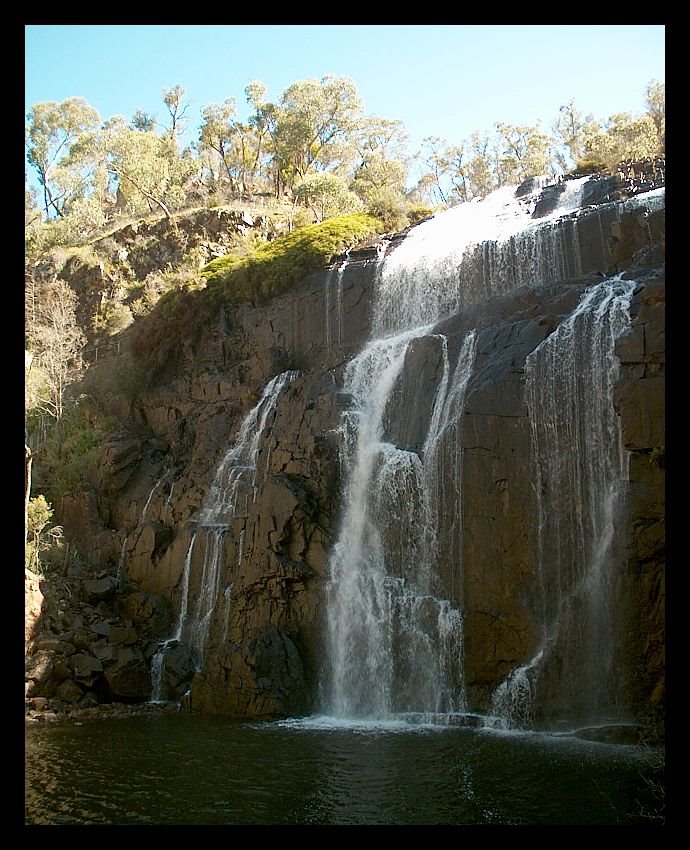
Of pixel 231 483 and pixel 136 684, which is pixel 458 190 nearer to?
pixel 231 483

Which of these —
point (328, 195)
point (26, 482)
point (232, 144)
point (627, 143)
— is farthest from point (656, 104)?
point (26, 482)

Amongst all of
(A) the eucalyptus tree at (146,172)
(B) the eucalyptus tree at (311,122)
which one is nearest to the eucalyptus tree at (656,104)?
(B) the eucalyptus tree at (311,122)

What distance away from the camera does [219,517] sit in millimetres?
23969

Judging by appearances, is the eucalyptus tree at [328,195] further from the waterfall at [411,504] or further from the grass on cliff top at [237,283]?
the waterfall at [411,504]

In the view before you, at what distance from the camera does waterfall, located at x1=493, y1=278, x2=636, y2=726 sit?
16312 mm

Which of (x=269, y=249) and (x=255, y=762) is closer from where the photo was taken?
(x=255, y=762)

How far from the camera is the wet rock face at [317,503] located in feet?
54.9

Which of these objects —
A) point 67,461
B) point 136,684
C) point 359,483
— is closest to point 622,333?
point 359,483

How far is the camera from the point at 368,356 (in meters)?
24.1

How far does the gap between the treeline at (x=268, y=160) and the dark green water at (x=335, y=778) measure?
2481 cm

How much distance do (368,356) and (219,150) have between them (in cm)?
2798

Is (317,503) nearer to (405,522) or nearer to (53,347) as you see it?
(405,522)

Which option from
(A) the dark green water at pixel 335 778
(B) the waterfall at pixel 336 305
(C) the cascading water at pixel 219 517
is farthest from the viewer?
(B) the waterfall at pixel 336 305

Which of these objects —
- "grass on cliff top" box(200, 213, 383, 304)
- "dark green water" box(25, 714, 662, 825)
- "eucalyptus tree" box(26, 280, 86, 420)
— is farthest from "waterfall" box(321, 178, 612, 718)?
"eucalyptus tree" box(26, 280, 86, 420)
